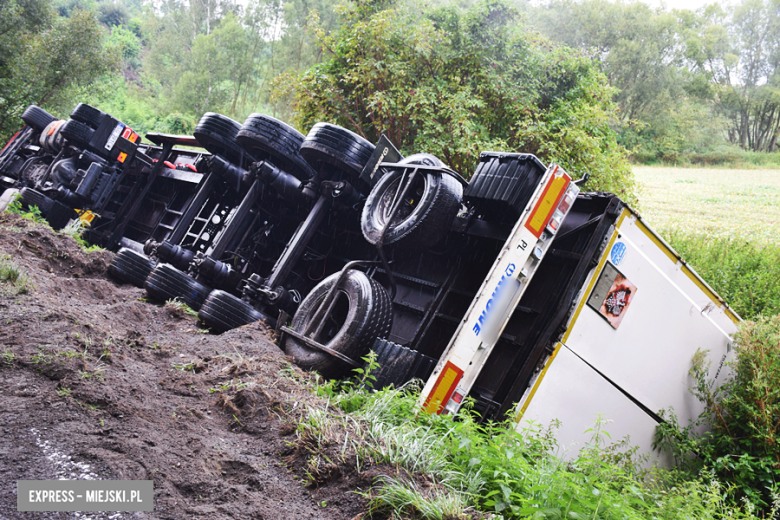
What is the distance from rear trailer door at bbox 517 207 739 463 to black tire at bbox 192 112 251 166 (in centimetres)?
483

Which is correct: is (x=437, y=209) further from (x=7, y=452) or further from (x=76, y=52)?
(x=76, y=52)

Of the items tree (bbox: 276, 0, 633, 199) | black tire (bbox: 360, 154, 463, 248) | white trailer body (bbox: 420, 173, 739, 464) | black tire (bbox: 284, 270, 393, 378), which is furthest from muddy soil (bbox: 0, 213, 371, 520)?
tree (bbox: 276, 0, 633, 199)

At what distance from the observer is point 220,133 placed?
22.0ft

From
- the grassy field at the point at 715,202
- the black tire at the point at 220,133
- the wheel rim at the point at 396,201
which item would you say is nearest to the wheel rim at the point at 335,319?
the wheel rim at the point at 396,201

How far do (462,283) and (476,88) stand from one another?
7236mm

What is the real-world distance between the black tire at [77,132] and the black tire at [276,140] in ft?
14.8

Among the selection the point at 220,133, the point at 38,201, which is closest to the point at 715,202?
the point at 220,133

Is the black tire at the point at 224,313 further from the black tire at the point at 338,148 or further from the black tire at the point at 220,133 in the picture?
the black tire at the point at 220,133

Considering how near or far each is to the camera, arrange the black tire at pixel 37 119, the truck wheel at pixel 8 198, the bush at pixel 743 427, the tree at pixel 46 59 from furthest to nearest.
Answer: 1. the tree at pixel 46 59
2. the black tire at pixel 37 119
3. the truck wheel at pixel 8 198
4. the bush at pixel 743 427

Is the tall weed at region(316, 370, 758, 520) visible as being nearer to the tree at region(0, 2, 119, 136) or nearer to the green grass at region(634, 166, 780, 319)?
the green grass at region(634, 166, 780, 319)

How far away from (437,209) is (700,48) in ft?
137

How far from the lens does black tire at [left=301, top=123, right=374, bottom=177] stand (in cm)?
547

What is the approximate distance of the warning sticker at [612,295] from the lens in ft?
12.6

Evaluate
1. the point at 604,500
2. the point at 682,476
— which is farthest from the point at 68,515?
the point at 682,476
